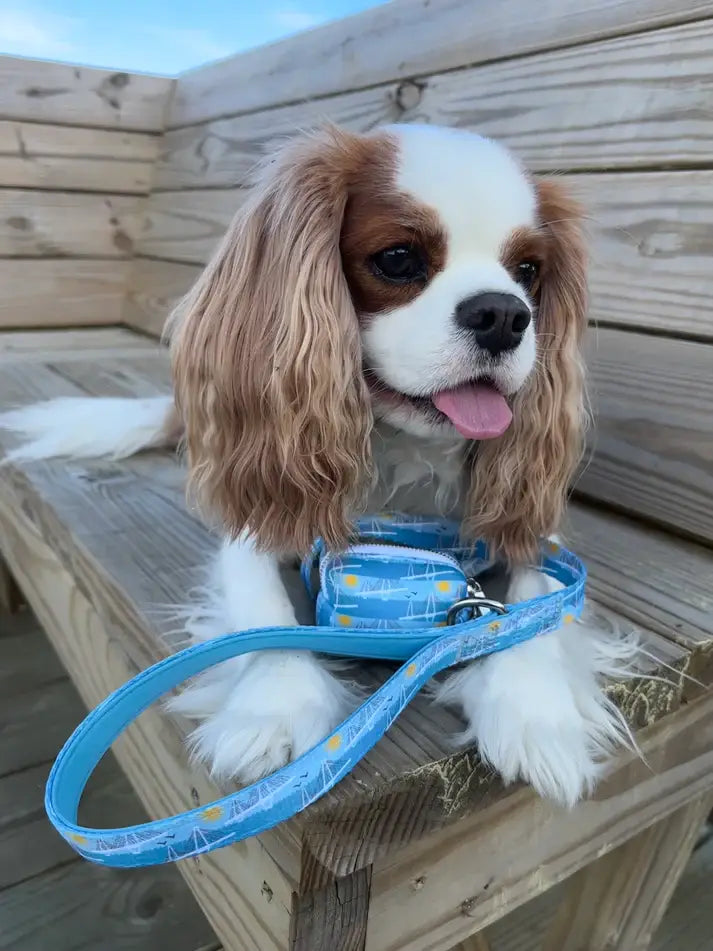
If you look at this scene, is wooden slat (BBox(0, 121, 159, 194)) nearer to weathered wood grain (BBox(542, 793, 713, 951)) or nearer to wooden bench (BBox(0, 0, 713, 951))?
wooden bench (BBox(0, 0, 713, 951))

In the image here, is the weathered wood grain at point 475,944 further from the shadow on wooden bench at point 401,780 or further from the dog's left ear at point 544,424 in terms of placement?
the dog's left ear at point 544,424

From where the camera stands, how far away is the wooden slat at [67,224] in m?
2.34

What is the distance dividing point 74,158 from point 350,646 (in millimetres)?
2114

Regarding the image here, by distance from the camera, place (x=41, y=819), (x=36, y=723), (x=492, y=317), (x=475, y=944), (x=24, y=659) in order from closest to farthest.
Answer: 1. (x=492, y=317)
2. (x=475, y=944)
3. (x=41, y=819)
4. (x=36, y=723)
5. (x=24, y=659)

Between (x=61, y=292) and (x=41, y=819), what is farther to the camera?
(x=61, y=292)

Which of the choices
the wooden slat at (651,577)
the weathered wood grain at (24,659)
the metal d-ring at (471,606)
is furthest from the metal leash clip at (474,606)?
the weathered wood grain at (24,659)

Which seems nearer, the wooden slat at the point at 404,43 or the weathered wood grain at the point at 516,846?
the weathered wood grain at the point at 516,846

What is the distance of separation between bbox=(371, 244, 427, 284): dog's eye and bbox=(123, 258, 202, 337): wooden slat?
1.49 m

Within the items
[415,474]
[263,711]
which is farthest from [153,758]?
[415,474]

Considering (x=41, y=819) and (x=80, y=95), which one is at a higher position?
(x=80, y=95)

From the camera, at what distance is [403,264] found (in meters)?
0.80

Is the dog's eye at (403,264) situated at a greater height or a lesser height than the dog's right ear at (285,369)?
greater

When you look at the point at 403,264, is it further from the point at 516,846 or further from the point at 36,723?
the point at 36,723

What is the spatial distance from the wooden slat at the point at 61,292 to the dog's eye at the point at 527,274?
1.92 m
